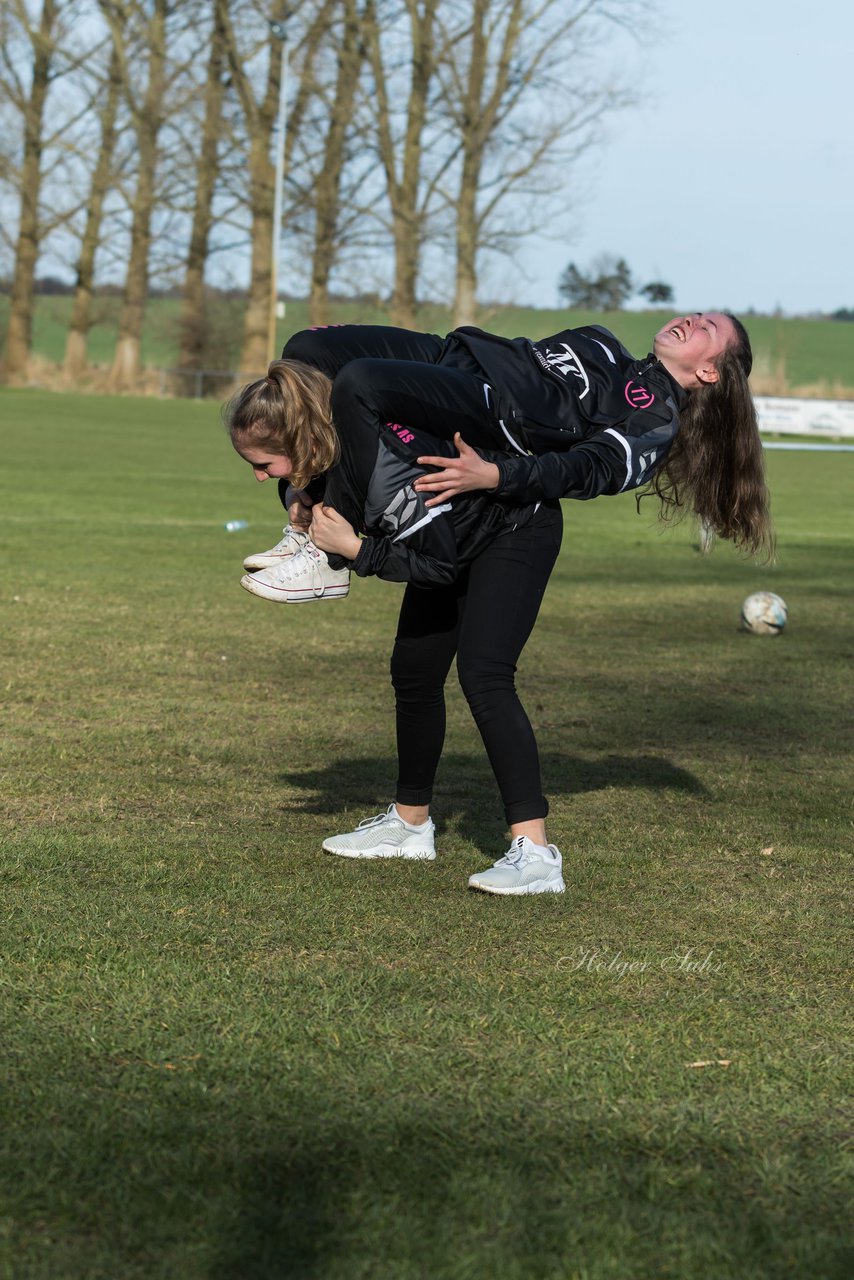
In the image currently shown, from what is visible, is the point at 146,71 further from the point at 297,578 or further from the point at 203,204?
the point at 297,578

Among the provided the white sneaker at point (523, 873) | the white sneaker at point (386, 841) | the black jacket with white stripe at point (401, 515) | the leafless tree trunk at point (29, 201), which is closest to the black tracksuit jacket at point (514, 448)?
the black jacket with white stripe at point (401, 515)

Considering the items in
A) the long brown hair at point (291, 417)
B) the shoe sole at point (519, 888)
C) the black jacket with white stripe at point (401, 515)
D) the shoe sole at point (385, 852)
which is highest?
the long brown hair at point (291, 417)

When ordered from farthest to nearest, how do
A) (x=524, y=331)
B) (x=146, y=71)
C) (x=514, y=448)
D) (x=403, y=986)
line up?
1. (x=524, y=331)
2. (x=146, y=71)
3. (x=514, y=448)
4. (x=403, y=986)

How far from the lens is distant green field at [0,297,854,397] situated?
48906 mm

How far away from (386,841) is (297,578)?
936 mm

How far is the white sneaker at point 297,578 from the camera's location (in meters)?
4.23

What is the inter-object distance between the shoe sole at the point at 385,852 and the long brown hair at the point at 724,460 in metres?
1.28

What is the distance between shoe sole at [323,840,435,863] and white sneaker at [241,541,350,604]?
0.85 meters

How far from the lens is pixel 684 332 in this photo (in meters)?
4.31

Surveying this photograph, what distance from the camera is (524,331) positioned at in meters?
59.0

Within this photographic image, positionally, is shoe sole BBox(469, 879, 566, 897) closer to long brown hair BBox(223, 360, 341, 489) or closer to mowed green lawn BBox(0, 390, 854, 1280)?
mowed green lawn BBox(0, 390, 854, 1280)

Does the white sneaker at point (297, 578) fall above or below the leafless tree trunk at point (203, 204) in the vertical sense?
below

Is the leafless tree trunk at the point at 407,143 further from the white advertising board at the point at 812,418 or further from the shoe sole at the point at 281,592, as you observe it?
the shoe sole at the point at 281,592

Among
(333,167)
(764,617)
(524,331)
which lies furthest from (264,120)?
(764,617)
